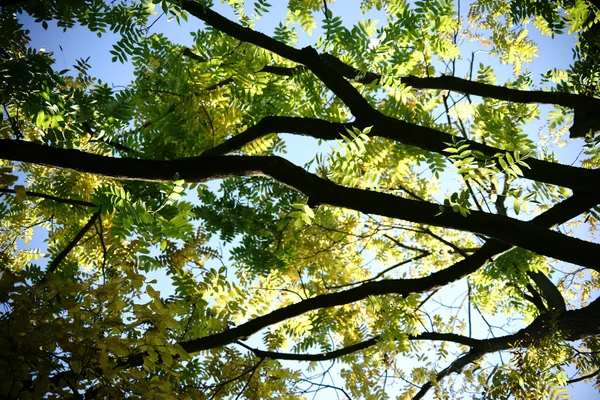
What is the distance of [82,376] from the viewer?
4.35 ft

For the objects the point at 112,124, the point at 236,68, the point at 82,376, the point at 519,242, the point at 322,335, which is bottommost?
the point at 82,376

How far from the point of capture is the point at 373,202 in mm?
1849

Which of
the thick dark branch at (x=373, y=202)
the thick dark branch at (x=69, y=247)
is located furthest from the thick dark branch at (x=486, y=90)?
the thick dark branch at (x=69, y=247)

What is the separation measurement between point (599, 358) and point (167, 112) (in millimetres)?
3179

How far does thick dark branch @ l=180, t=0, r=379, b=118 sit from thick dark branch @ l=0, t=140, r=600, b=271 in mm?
629

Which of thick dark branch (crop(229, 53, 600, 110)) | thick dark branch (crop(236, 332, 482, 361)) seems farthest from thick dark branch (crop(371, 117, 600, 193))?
thick dark branch (crop(236, 332, 482, 361))

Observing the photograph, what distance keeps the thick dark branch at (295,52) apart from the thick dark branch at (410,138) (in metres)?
0.18

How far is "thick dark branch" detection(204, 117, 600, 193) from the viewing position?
6.65 ft

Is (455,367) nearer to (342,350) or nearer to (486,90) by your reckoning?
(342,350)

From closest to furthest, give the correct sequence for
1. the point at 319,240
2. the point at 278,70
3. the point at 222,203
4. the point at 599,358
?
the point at 599,358
the point at 278,70
the point at 222,203
the point at 319,240

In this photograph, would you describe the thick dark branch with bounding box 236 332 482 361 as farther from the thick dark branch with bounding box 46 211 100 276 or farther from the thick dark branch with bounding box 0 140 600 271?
the thick dark branch with bounding box 0 140 600 271

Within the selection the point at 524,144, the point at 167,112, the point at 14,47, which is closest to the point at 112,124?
the point at 167,112

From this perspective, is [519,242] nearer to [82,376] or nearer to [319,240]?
[82,376]

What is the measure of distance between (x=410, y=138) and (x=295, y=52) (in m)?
0.87
